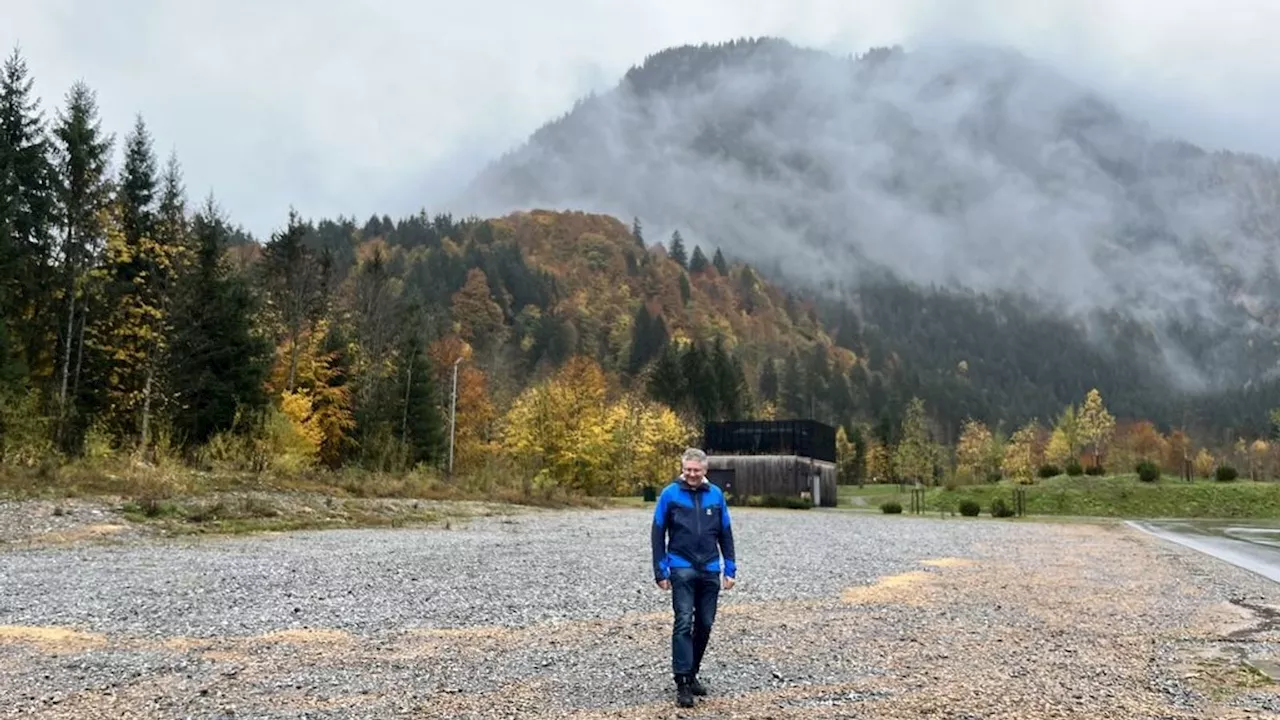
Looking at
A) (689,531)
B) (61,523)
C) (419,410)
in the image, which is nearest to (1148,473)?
Result: (419,410)

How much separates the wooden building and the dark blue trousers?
53.9m

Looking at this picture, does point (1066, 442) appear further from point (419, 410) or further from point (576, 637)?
point (576, 637)

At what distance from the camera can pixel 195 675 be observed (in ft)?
23.0

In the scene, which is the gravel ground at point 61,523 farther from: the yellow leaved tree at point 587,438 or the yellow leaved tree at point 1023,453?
the yellow leaved tree at point 1023,453

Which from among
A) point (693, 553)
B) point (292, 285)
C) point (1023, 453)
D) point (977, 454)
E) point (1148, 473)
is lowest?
point (693, 553)

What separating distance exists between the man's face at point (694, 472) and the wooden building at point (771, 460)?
5398 cm

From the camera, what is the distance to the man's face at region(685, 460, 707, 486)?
23.2 feet

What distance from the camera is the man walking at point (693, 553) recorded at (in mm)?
6867

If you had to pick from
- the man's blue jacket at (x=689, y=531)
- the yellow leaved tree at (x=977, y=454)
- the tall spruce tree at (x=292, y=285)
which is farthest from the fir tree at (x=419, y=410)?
the yellow leaved tree at (x=977, y=454)

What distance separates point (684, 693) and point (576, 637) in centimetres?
279

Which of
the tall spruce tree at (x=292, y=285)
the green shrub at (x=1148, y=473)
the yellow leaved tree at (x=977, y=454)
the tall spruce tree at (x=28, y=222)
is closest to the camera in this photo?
the tall spruce tree at (x=28, y=222)

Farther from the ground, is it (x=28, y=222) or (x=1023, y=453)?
(x=28, y=222)

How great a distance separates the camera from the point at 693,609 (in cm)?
704

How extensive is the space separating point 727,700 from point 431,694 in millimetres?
2383
